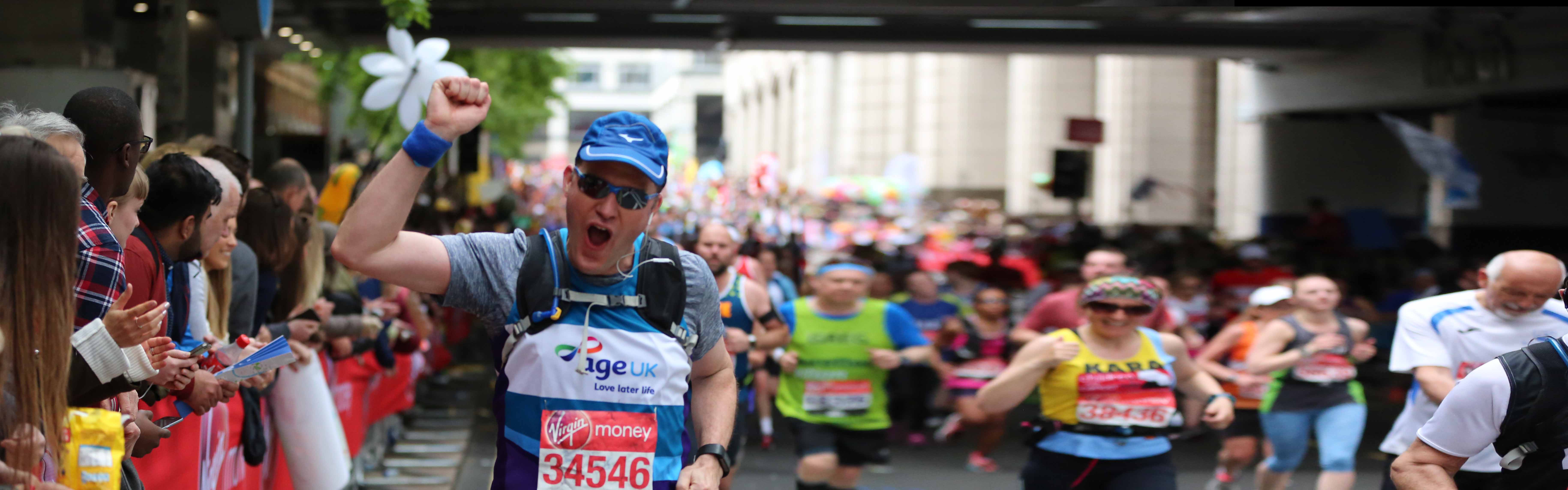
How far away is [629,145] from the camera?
10.7ft

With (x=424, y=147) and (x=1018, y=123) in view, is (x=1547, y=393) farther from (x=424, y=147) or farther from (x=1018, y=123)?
(x=1018, y=123)

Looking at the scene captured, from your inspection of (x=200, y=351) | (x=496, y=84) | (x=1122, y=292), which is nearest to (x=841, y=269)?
(x=1122, y=292)

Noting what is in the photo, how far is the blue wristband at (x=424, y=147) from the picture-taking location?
9.64 feet

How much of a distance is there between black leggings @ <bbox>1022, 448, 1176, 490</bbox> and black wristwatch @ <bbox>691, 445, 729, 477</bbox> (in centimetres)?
298

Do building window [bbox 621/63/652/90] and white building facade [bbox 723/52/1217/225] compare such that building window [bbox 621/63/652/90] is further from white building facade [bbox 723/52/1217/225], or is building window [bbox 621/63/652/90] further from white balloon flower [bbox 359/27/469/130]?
white balloon flower [bbox 359/27/469/130]

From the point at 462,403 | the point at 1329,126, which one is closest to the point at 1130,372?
the point at 462,403

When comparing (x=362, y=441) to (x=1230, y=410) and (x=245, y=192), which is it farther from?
(x=1230, y=410)

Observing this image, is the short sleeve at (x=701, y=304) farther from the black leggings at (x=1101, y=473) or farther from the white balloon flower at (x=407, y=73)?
the white balloon flower at (x=407, y=73)

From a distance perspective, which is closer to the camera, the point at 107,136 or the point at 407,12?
the point at 107,136

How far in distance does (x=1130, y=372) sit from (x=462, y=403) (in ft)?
28.2

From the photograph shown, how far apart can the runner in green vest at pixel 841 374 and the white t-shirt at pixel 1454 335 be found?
2.82 m

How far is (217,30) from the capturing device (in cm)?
1377

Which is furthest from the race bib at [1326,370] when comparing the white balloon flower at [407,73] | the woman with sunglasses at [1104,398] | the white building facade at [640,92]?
the white building facade at [640,92]

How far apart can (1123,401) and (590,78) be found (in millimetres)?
159144
